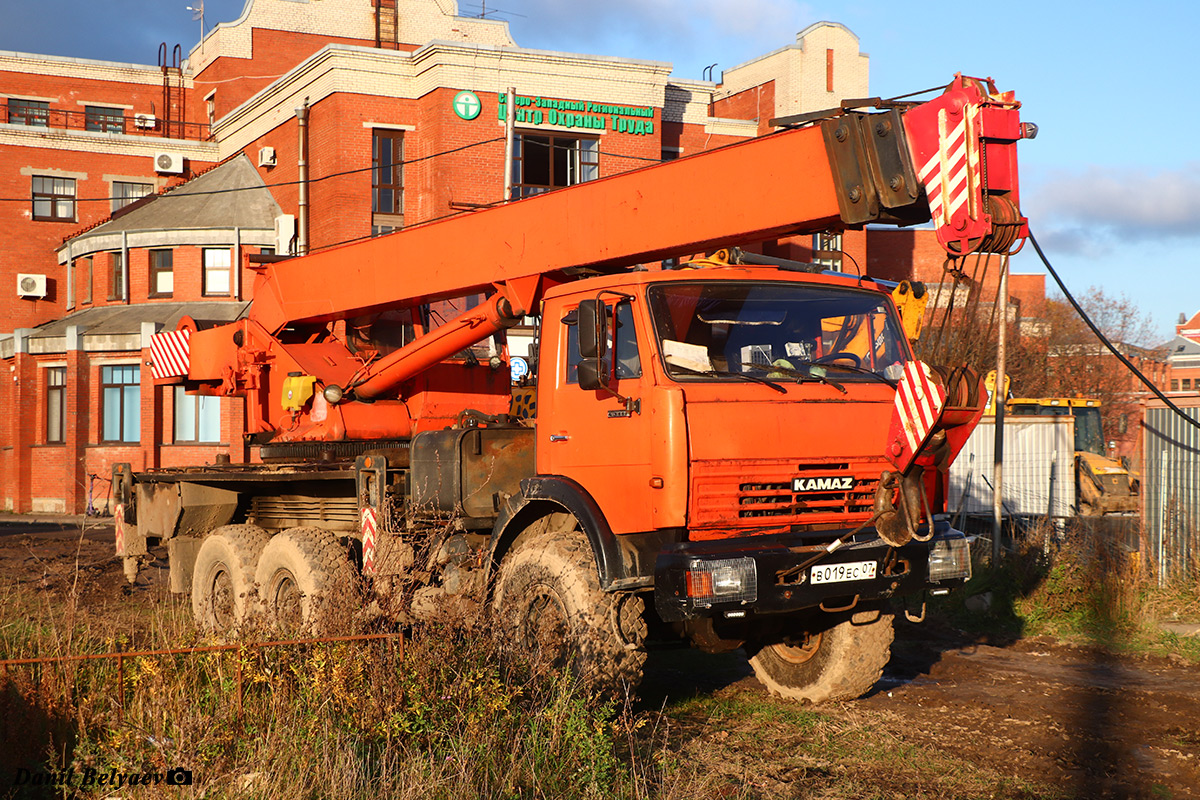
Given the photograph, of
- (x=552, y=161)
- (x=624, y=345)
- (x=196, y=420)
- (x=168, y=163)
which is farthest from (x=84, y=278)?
(x=624, y=345)

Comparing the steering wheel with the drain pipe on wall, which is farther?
the drain pipe on wall

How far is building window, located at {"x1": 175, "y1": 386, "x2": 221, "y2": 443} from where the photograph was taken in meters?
29.2

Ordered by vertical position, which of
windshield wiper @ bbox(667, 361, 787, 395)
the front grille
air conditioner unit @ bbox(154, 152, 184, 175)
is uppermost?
air conditioner unit @ bbox(154, 152, 184, 175)

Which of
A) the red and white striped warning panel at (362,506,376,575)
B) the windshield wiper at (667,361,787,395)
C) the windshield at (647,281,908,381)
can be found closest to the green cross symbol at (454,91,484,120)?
the red and white striped warning panel at (362,506,376,575)

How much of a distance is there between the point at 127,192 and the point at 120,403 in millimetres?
13627

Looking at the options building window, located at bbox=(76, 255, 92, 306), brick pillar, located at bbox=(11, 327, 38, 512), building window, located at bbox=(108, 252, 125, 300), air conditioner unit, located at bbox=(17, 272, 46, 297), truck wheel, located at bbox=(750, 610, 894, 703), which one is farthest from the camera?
air conditioner unit, located at bbox=(17, 272, 46, 297)

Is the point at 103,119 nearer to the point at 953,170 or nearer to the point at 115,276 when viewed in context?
the point at 115,276

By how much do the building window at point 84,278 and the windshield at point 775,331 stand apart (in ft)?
102

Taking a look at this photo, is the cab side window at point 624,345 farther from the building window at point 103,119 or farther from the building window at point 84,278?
the building window at point 103,119

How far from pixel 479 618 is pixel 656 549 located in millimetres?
1095

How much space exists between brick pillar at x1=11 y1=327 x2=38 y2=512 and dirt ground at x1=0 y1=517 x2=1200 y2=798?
A: 21865 mm

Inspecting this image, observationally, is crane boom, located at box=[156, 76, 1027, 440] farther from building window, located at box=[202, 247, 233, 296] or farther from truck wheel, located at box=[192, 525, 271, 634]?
building window, located at box=[202, 247, 233, 296]

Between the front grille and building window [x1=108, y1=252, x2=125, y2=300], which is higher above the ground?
building window [x1=108, y1=252, x2=125, y2=300]

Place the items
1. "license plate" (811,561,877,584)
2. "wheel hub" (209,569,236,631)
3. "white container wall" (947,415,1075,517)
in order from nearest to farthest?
"license plate" (811,561,877,584) < "wheel hub" (209,569,236,631) < "white container wall" (947,415,1075,517)
